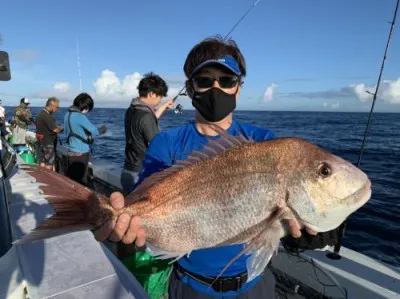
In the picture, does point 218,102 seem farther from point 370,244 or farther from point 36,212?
point 370,244

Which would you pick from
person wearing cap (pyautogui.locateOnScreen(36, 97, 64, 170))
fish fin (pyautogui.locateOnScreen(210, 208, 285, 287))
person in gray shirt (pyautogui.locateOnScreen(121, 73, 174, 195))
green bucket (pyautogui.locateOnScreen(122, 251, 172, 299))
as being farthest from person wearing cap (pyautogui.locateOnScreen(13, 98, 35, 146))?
fish fin (pyautogui.locateOnScreen(210, 208, 285, 287))

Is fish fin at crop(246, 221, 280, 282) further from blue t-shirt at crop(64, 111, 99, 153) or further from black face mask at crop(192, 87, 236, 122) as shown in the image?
blue t-shirt at crop(64, 111, 99, 153)

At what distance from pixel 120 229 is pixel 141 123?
10.9ft

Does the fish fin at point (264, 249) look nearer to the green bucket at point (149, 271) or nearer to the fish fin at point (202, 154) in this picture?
the fish fin at point (202, 154)

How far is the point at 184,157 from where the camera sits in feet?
6.99

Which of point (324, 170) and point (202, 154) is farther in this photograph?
point (202, 154)

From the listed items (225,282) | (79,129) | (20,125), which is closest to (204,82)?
(225,282)

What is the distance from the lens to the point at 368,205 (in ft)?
29.4

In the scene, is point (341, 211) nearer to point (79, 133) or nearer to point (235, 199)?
point (235, 199)

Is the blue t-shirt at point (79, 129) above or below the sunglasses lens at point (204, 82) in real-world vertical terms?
below

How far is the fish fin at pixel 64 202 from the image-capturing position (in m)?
1.68

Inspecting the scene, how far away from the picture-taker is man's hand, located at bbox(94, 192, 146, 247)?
6.00 feet

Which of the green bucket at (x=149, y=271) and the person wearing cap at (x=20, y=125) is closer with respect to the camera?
the green bucket at (x=149, y=271)

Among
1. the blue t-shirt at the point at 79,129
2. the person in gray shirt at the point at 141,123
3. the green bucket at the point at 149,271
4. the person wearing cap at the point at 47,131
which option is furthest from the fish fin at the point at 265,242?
the person wearing cap at the point at 47,131
